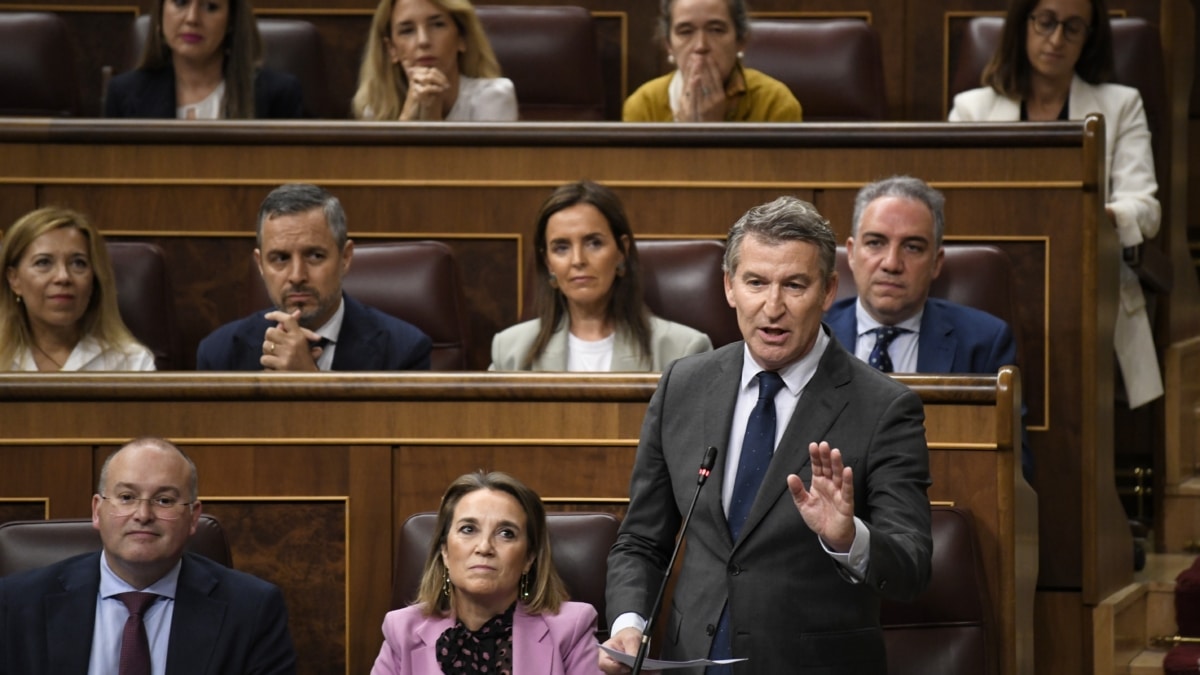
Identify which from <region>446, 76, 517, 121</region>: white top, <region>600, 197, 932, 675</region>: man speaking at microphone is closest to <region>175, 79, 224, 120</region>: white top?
<region>446, 76, 517, 121</region>: white top

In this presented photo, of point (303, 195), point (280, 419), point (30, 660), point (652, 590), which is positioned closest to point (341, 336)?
point (303, 195)

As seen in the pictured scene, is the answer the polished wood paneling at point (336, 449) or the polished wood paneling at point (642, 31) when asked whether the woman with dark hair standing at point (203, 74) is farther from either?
the polished wood paneling at point (336, 449)

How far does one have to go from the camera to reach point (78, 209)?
229 cm

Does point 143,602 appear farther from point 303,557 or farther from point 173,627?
point 303,557

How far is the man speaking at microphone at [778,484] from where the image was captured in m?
1.31

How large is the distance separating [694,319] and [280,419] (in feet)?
1.93

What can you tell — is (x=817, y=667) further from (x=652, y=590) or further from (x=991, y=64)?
(x=991, y=64)

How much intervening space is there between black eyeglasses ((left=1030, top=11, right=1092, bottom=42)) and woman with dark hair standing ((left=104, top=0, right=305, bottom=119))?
3.34ft

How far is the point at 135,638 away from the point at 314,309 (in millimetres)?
575

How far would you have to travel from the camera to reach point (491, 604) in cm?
153

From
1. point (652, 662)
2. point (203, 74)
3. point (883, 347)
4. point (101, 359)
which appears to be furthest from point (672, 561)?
point (203, 74)

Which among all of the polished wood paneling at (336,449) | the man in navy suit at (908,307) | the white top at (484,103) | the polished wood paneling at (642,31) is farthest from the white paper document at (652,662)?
the polished wood paneling at (642,31)

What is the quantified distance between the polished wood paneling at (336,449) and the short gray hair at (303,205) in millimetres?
387

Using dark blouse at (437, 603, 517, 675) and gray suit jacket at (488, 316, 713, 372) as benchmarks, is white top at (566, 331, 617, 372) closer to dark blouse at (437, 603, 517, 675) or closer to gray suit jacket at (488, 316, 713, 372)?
gray suit jacket at (488, 316, 713, 372)
